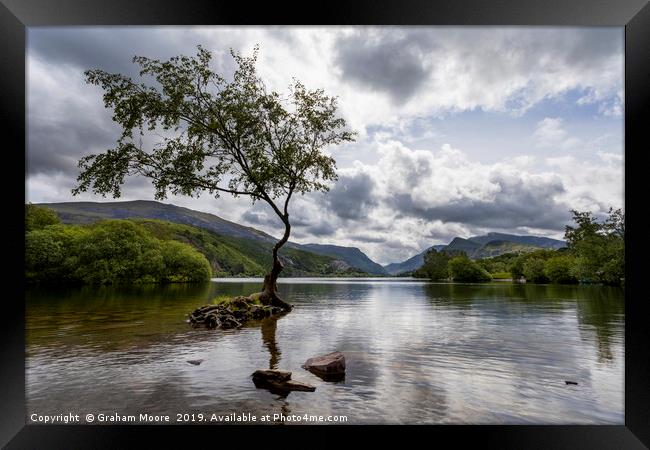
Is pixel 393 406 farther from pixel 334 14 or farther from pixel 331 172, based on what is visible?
pixel 331 172

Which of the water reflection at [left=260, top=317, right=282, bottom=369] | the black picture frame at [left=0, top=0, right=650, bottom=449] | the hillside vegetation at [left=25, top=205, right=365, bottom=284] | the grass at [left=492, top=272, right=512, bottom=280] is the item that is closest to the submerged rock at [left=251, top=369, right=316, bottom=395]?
the water reflection at [left=260, top=317, right=282, bottom=369]

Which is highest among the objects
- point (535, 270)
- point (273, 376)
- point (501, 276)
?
point (273, 376)

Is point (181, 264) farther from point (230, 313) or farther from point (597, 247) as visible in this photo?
point (597, 247)

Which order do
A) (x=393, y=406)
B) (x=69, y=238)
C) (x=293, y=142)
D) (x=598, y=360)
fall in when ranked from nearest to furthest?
(x=393, y=406) → (x=598, y=360) → (x=293, y=142) → (x=69, y=238)

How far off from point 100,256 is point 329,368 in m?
85.4

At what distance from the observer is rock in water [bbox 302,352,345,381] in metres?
12.4

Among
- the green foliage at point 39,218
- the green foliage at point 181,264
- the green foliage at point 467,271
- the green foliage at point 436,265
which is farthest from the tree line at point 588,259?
the green foliage at point 39,218

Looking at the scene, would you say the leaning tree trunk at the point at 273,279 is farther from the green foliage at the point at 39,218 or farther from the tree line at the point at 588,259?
the green foliage at the point at 39,218

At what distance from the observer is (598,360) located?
16.1 metres

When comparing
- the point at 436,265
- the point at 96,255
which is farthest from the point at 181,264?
the point at 436,265

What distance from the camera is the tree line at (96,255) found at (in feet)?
252

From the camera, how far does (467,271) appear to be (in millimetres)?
148875

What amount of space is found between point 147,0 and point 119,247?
88226 millimetres
